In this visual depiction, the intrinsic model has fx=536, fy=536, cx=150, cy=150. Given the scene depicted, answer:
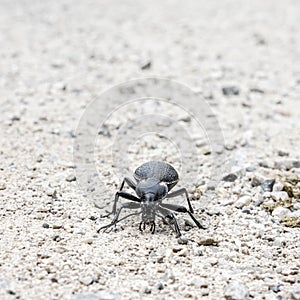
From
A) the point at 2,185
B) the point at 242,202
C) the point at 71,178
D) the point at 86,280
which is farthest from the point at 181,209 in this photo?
the point at 2,185

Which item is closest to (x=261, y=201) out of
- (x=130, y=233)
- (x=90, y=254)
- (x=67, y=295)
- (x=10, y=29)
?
(x=130, y=233)

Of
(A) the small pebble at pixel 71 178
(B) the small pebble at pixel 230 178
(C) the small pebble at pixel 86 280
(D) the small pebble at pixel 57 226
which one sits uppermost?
(B) the small pebble at pixel 230 178

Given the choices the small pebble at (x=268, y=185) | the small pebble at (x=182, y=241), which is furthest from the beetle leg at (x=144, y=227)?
the small pebble at (x=268, y=185)

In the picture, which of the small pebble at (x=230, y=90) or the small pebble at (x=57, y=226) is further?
the small pebble at (x=230, y=90)

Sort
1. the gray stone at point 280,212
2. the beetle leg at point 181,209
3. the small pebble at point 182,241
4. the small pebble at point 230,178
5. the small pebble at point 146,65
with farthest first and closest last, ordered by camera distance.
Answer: the small pebble at point 146,65 < the small pebble at point 230,178 < the gray stone at point 280,212 < the beetle leg at point 181,209 < the small pebble at point 182,241

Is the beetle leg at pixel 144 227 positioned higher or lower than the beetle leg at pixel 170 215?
lower

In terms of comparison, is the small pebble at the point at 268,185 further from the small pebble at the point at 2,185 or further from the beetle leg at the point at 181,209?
the small pebble at the point at 2,185

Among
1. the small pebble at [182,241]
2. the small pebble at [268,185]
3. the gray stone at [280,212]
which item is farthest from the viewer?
the small pebble at [268,185]
